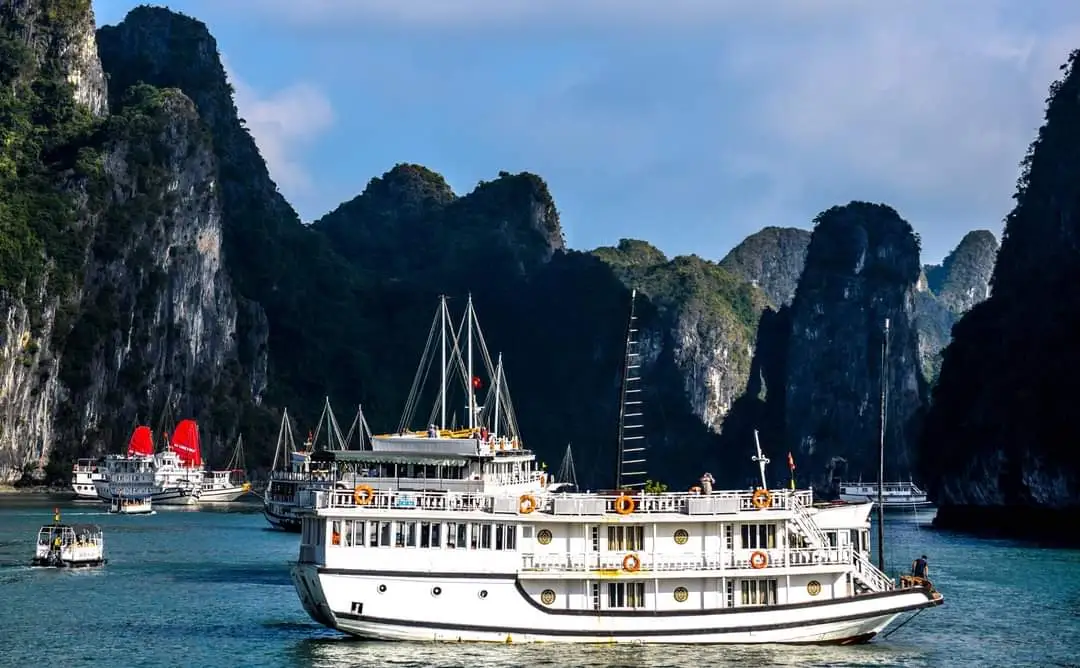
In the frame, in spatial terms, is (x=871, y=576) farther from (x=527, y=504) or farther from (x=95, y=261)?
(x=95, y=261)

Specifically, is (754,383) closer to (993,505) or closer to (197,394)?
(197,394)

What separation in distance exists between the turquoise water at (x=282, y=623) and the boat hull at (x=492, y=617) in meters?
0.36

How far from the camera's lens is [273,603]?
50812 millimetres

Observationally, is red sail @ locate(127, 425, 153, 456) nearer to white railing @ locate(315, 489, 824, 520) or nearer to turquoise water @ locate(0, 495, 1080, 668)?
turquoise water @ locate(0, 495, 1080, 668)

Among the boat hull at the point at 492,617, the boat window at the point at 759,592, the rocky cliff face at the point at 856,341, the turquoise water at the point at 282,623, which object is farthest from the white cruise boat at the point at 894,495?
the boat hull at the point at 492,617

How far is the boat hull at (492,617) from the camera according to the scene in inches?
1500

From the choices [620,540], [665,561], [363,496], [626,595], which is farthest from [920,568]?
[363,496]

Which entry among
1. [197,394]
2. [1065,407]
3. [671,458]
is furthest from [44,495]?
[671,458]

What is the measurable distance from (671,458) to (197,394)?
228 ft

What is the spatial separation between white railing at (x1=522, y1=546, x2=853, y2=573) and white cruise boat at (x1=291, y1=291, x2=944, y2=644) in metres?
0.04

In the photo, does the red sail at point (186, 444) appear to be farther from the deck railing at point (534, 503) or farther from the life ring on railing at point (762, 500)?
the life ring on railing at point (762, 500)

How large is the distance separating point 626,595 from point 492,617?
11.2 feet

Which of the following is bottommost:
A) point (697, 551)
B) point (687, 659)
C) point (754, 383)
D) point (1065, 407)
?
point (687, 659)

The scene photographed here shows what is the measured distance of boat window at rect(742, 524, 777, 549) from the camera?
39.4 meters
